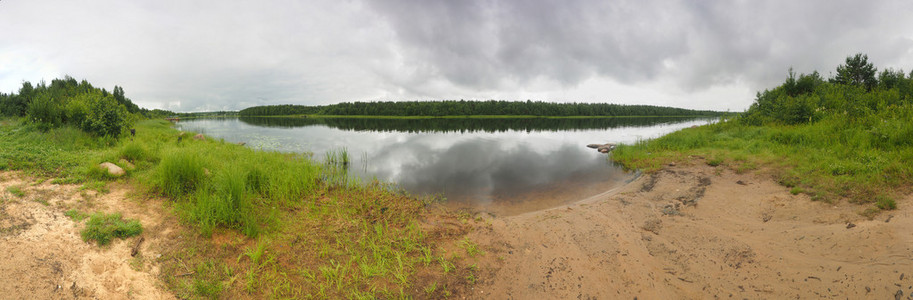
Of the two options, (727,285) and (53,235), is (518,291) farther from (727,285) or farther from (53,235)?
(53,235)

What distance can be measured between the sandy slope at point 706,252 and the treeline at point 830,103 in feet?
23.2

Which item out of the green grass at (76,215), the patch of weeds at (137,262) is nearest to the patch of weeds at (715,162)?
the patch of weeds at (137,262)

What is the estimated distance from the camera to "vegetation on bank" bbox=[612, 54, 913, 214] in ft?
21.3

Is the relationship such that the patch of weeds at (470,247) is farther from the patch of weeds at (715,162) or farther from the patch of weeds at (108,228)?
the patch of weeds at (715,162)

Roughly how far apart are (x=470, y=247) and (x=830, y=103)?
2313 centimetres

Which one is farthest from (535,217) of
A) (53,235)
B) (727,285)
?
(53,235)

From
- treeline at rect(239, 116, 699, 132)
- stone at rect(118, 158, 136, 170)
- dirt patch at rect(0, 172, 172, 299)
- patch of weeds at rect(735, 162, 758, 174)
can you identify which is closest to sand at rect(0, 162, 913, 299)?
dirt patch at rect(0, 172, 172, 299)

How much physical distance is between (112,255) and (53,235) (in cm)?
110

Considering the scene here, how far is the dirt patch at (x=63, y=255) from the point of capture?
3.72m

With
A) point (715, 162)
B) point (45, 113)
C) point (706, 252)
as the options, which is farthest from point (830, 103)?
point (45, 113)

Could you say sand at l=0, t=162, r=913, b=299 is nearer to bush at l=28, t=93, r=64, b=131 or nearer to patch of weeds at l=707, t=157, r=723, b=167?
patch of weeds at l=707, t=157, r=723, b=167

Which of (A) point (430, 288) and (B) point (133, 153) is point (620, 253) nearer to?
(A) point (430, 288)

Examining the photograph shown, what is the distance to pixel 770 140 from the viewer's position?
1351 cm

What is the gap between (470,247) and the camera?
17.3 feet
